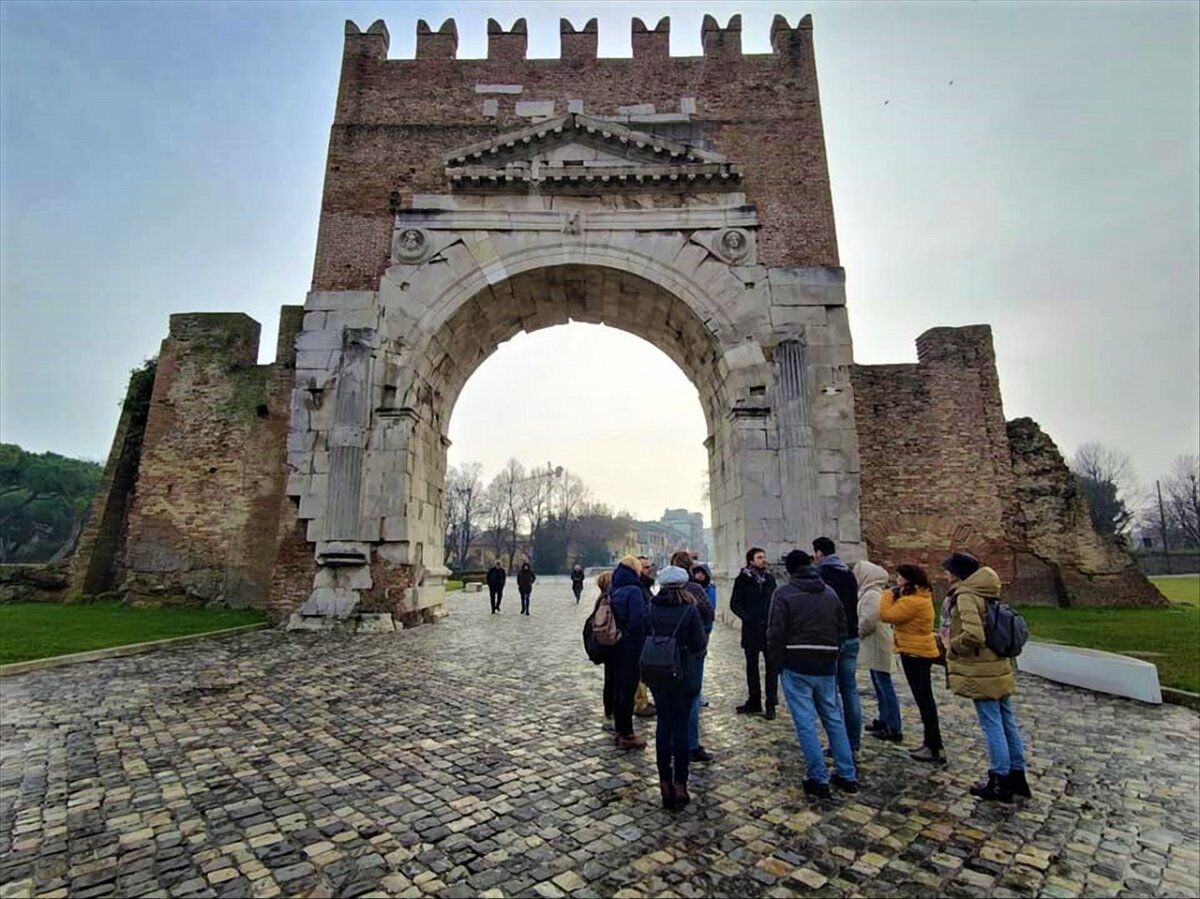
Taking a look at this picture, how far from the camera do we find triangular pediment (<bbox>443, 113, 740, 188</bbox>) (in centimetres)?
1295

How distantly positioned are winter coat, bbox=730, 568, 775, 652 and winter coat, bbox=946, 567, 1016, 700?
1902mm

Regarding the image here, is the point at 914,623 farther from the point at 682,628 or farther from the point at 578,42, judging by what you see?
the point at 578,42

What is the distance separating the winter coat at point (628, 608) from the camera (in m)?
4.75

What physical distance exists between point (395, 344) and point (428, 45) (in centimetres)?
777

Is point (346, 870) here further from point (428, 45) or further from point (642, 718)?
point (428, 45)

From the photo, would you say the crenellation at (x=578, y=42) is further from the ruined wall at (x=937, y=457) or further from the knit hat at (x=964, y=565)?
the knit hat at (x=964, y=565)

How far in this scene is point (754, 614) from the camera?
586 centimetres

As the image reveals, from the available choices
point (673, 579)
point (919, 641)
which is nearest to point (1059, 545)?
point (919, 641)

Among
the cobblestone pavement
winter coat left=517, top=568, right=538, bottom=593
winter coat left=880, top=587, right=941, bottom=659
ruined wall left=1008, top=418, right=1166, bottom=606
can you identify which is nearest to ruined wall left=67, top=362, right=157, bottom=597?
winter coat left=517, top=568, right=538, bottom=593

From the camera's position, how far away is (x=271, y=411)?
15.6 meters

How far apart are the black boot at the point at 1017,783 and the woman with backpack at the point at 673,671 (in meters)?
2.14

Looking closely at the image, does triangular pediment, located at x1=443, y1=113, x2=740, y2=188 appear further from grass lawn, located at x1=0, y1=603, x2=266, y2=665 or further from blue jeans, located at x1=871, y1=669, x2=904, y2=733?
blue jeans, located at x1=871, y1=669, x2=904, y2=733

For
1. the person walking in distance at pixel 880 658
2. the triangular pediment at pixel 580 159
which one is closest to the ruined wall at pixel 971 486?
the triangular pediment at pixel 580 159

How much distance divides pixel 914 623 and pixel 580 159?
11.9 meters
